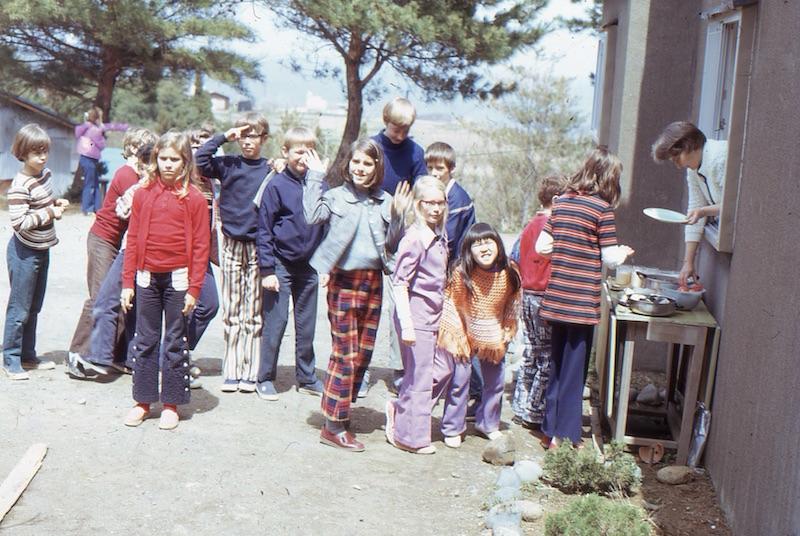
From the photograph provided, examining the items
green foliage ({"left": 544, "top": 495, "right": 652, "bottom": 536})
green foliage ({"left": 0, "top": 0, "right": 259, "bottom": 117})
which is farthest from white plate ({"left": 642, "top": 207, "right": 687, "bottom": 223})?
green foliage ({"left": 0, "top": 0, "right": 259, "bottom": 117})

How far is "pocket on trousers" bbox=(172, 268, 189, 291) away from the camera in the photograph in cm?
533

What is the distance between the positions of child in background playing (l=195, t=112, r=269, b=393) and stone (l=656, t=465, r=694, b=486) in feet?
9.13

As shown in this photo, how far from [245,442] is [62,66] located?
1824 cm

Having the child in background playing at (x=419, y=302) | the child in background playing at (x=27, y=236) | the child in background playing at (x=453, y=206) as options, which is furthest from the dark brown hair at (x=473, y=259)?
the child in background playing at (x=27, y=236)

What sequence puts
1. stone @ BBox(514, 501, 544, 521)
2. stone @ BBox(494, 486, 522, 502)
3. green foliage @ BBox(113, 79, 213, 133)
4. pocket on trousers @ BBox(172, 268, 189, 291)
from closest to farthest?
stone @ BBox(514, 501, 544, 521) < stone @ BBox(494, 486, 522, 502) < pocket on trousers @ BBox(172, 268, 189, 291) < green foliage @ BBox(113, 79, 213, 133)

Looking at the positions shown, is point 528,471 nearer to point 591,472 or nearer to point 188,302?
point 591,472

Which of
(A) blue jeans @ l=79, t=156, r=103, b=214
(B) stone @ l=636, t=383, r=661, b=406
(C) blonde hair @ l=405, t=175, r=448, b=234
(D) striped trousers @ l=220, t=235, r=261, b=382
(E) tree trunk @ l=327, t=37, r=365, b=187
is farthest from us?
(E) tree trunk @ l=327, t=37, r=365, b=187

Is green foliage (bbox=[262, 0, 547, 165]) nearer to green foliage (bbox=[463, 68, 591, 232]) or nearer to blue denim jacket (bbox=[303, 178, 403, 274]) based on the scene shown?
green foliage (bbox=[463, 68, 591, 232])

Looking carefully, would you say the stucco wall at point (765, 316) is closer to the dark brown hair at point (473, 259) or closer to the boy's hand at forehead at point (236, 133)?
the dark brown hair at point (473, 259)

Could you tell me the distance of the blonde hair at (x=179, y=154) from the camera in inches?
207

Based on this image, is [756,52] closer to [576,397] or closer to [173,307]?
[576,397]

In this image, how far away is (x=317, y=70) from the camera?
2072 cm

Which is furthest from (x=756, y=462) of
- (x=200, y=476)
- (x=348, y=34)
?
(x=348, y=34)

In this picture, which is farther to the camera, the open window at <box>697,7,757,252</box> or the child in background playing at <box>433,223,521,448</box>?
the child in background playing at <box>433,223,521,448</box>
